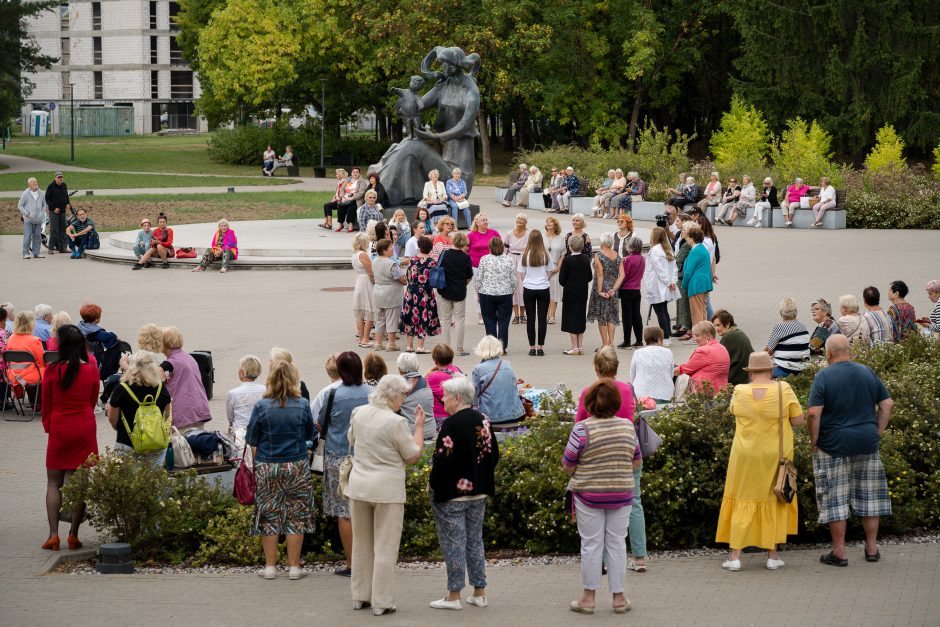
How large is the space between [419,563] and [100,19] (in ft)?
364

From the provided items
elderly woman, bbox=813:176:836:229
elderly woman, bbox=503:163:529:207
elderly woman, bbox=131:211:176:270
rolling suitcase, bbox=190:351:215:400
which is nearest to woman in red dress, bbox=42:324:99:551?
rolling suitcase, bbox=190:351:215:400

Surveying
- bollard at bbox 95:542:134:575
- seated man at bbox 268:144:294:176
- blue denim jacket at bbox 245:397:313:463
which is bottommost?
bollard at bbox 95:542:134:575

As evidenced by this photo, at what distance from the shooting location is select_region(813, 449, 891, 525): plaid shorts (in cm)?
856

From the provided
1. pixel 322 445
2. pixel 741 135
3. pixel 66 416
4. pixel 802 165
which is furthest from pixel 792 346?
pixel 741 135

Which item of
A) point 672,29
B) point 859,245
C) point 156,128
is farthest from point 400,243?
point 156,128

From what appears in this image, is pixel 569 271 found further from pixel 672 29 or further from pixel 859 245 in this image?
pixel 672 29

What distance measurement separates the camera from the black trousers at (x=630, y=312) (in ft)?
52.3

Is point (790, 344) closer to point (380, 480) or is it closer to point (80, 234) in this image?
point (380, 480)

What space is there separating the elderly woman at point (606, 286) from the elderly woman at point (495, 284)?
1.09 m

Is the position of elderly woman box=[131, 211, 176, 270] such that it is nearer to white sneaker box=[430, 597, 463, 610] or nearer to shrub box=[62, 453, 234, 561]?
shrub box=[62, 453, 234, 561]

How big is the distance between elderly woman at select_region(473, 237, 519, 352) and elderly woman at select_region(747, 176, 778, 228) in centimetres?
1828

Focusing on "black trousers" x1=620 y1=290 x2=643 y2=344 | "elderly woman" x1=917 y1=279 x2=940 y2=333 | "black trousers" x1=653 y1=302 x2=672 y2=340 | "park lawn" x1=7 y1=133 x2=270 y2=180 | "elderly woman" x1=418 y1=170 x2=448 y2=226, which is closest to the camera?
"elderly woman" x1=917 y1=279 x2=940 y2=333

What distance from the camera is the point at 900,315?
1362 cm

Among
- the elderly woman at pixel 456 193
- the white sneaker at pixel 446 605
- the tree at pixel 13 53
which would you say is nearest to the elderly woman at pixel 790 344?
the white sneaker at pixel 446 605
